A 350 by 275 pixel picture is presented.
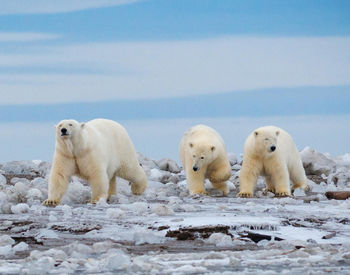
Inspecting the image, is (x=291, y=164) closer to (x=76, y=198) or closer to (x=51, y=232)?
(x=76, y=198)

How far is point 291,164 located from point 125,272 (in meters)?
8.65

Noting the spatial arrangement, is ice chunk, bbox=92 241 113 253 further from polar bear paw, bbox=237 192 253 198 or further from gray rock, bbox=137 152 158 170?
gray rock, bbox=137 152 158 170

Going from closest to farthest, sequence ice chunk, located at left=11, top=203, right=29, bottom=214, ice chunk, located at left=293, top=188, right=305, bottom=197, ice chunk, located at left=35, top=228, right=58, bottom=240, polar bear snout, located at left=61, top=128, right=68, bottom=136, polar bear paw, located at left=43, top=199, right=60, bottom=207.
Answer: ice chunk, located at left=35, top=228, right=58, bottom=240 → ice chunk, located at left=11, top=203, right=29, bottom=214 → polar bear snout, located at left=61, top=128, right=68, bottom=136 → polar bear paw, located at left=43, top=199, right=60, bottom=207 → ice chunk, located at left=293, top=188, right=305, bottom=197

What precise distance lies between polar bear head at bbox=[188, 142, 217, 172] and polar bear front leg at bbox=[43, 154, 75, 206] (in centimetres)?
235

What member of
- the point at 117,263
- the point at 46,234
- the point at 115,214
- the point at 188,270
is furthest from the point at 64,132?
the point at 188,270

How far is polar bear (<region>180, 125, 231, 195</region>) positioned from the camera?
496 inches

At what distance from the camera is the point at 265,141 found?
39.9 ft

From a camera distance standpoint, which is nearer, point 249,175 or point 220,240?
point 220,240

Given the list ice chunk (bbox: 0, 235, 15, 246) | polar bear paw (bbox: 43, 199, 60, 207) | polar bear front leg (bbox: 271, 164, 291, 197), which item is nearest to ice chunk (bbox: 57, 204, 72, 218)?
polar bear paw (bbox: 43, 199, 60, 207)

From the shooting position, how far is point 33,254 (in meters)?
6.04

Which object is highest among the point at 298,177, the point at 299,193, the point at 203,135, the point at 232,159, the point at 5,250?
the point at 203,135

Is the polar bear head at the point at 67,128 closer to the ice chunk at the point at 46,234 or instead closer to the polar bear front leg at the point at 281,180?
the ice chunk at the point at 46,234

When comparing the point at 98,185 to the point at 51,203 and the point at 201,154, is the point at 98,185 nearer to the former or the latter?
the point at 51,203

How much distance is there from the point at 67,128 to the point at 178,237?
3.76 metres
